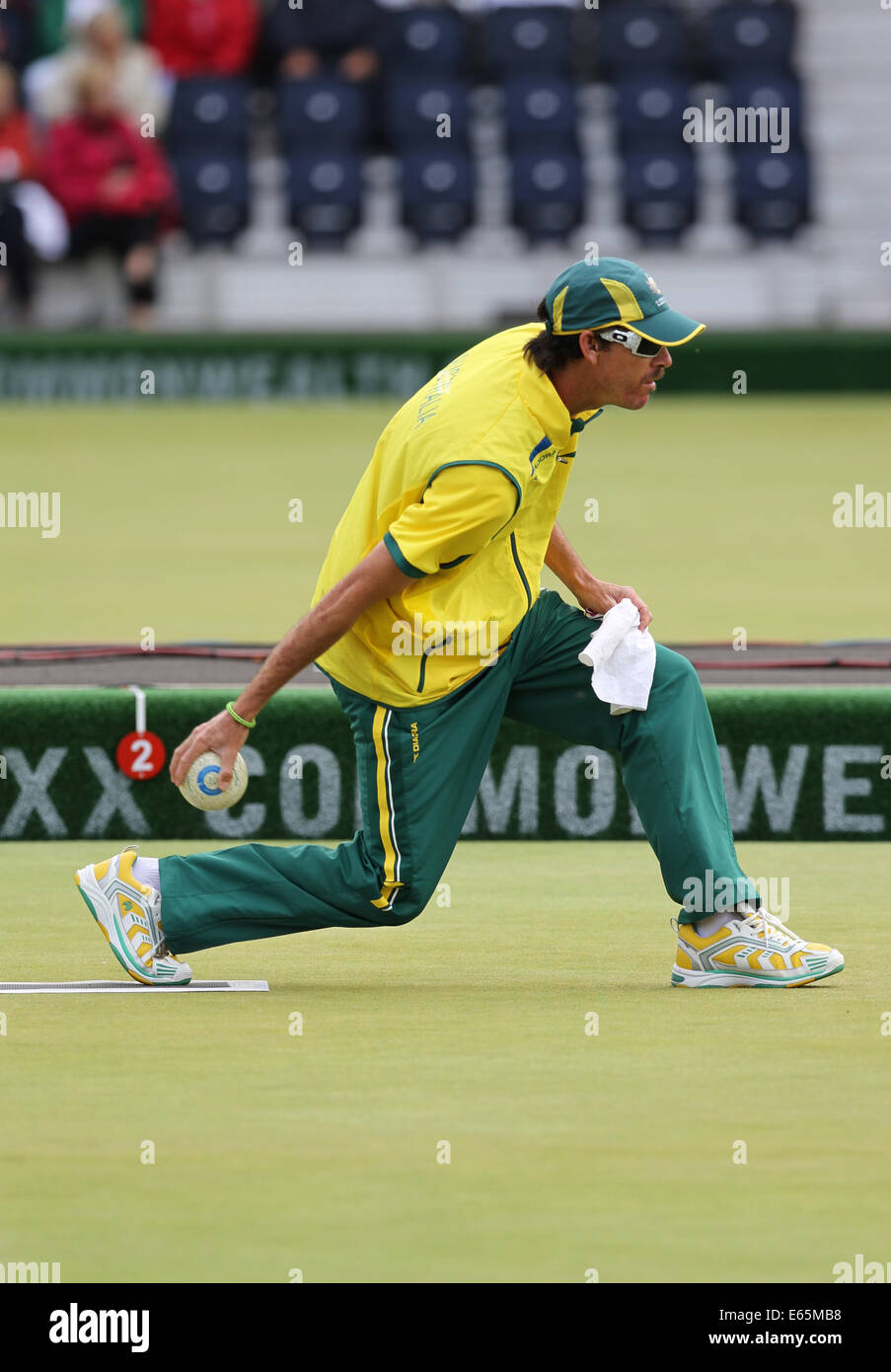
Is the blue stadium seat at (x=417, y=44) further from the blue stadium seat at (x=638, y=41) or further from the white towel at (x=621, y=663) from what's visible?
the white towel at (x=621, y=663)

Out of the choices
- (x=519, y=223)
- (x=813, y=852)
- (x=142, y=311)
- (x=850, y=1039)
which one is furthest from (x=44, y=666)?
(x=519, y=223)

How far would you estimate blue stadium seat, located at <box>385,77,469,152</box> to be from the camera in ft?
50.9

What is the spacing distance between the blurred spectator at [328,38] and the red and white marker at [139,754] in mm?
10773

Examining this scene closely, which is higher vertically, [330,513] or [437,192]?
[437,192]

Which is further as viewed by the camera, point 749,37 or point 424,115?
point 749,37

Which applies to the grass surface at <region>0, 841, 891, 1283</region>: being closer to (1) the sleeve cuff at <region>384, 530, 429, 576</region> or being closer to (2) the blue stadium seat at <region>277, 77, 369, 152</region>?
(1) the sleeve cuff at <region>384, 530, 429, 576</region>

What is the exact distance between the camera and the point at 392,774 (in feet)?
13.2

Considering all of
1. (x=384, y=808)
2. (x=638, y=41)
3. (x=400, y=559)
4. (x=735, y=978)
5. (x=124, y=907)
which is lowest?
(x=735, y=978)

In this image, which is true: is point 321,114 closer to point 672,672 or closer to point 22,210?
point 22,210

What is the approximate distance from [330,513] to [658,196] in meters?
5.74

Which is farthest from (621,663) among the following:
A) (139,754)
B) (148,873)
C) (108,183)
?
(108,183)

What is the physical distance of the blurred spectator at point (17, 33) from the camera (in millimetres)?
15680

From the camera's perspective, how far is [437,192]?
1528 cm

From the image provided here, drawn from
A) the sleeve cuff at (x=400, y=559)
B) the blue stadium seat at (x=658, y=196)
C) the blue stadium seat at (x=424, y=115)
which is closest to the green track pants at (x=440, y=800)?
the sleeve cuff at (x=400, y=559)
